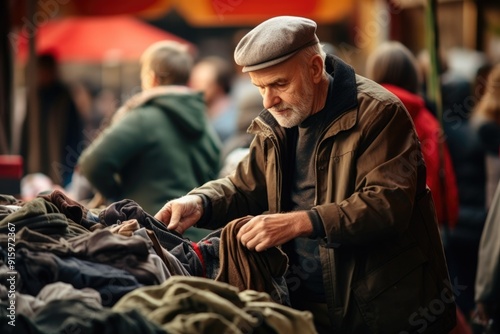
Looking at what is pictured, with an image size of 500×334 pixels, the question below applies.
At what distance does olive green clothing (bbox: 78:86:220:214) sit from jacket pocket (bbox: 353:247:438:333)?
106 inches

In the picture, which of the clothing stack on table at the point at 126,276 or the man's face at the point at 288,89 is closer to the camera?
the clothing stack on table at the point at 126,276

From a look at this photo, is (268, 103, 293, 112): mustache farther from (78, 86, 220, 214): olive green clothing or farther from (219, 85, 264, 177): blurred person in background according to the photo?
(219, 85, 264, 177): blurred person in background

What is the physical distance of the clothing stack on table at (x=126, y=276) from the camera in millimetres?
3740

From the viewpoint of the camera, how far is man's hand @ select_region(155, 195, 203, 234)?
490 centimetres

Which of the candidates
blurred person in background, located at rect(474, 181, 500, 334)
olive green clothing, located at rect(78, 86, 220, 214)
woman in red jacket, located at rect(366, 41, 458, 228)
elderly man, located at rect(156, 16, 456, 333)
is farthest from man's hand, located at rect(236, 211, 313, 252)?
woman in red jacket, located at rect(366, 41, 458, 228)

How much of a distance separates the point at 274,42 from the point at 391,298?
1.11 metres

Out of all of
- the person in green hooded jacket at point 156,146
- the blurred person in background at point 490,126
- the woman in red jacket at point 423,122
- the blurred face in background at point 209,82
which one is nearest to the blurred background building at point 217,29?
the blurred face in background at point 209,82

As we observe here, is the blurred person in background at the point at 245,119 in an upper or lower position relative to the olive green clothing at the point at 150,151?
lower

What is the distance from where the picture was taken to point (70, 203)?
4.74 m

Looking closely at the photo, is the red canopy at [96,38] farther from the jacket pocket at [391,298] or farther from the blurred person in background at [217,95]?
the jacket pocket at [391,298]

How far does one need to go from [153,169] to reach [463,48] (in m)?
9.96

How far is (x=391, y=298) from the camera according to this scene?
4.66 m

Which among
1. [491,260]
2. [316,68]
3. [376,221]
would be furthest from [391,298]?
[491,260]

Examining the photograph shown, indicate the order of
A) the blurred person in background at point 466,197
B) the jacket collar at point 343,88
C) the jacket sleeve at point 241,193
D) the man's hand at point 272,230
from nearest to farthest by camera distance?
the man's hand at point 272,230 → the jacket collar at point 343,88 → the jacket sleeve at point 241,193 → the blurred person in background at point 466,197
